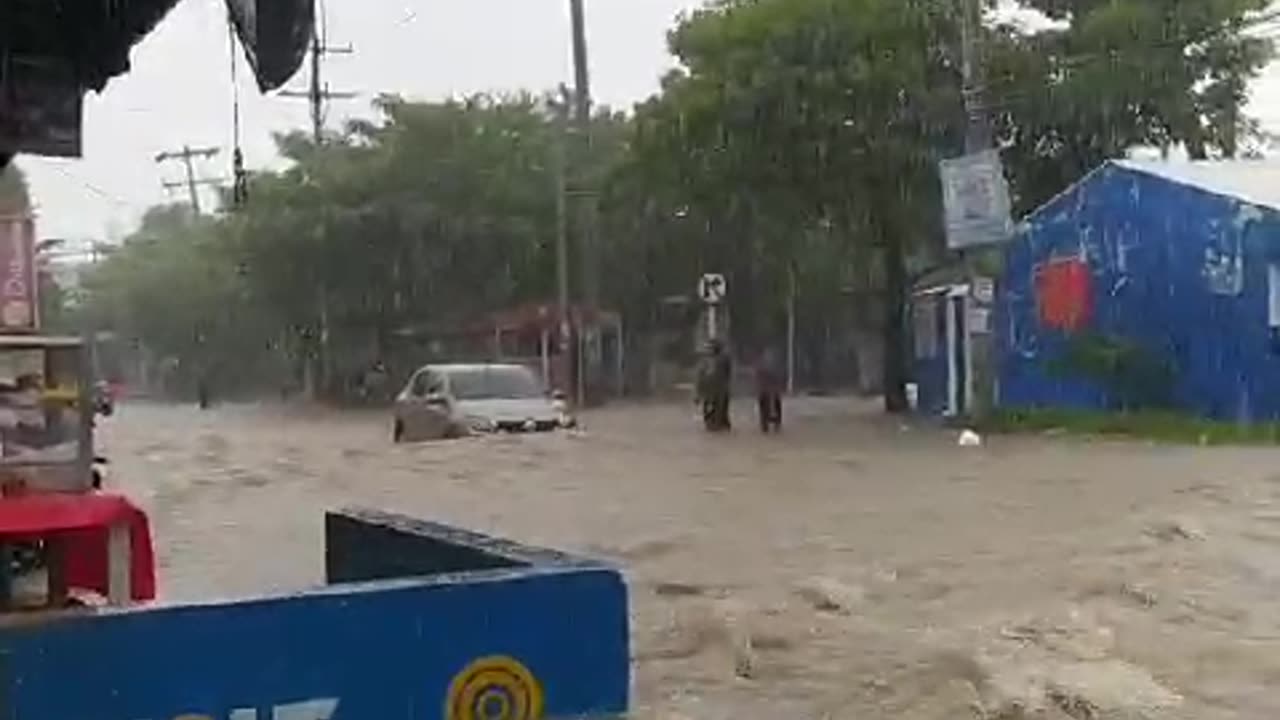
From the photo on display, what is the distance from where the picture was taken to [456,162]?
51375 millimetres

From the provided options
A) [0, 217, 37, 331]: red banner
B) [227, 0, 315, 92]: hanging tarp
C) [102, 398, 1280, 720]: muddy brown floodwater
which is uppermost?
[227, 0, 315, 92]: hanging tarp

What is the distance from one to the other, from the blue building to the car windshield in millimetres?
7524

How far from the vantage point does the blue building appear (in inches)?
1050

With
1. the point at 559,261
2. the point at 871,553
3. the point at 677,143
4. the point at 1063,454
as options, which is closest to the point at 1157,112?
the point at 677,143

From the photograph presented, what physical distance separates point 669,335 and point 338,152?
980cm

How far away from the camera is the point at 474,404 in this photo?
94.6 feet

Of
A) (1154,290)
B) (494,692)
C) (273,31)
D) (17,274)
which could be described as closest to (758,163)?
(1154,290)

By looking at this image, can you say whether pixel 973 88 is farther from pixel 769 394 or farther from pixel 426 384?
pixel 426 384

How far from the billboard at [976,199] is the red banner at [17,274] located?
23.2m

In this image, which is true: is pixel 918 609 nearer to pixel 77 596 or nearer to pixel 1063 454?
pixel 77 596

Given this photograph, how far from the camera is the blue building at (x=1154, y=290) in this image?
2667cm

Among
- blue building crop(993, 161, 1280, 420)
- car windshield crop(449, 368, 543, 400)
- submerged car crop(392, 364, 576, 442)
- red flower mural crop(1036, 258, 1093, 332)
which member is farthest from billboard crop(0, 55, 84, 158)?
red flower mural crop(1036, 258, 1093, 332)

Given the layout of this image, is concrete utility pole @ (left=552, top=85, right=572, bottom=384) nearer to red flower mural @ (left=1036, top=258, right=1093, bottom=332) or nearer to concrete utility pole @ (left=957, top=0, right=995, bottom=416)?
red flower mural @ (left=1036, top=258, right=1093, bottom=332)

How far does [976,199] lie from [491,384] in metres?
7.26
